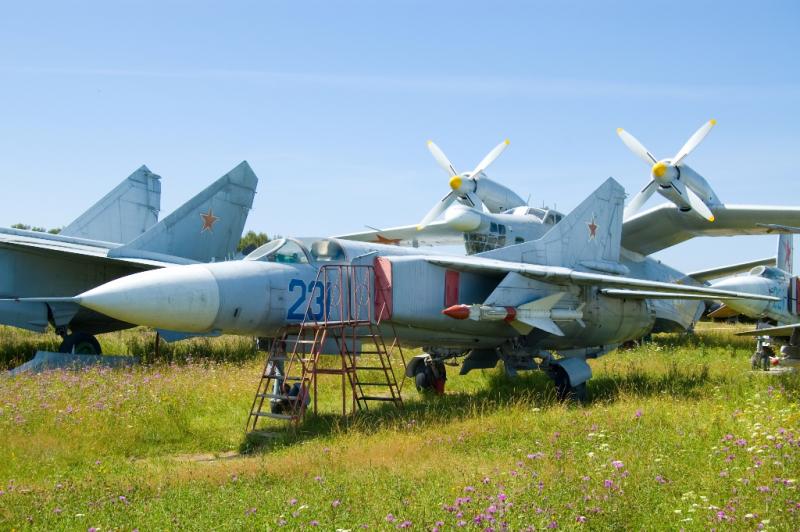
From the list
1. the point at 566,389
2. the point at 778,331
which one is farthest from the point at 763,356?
the point at 566,389

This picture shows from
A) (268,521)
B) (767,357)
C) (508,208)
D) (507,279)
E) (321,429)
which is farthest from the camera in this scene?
(508,208)

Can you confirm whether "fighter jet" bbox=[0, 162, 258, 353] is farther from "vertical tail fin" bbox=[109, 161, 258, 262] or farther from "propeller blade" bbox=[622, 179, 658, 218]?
"propeller blade" bbox=[622, 179, 658, 218]

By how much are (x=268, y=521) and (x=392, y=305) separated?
5.87 meters

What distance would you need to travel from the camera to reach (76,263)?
64.6ft

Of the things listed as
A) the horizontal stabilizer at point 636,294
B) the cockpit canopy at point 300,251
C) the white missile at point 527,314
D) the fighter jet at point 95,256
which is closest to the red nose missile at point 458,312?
the white missile at point 527,314

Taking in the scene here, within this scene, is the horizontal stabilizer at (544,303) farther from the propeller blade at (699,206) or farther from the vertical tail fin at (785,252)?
the vertical tail fin at (785,252)

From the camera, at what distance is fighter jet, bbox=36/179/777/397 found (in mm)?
9844

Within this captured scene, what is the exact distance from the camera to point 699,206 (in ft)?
71.2

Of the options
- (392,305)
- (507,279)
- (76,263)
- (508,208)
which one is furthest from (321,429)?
(508,208)

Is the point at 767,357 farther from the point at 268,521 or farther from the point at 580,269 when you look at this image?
the point at 268,521

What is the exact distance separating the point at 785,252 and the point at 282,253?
23472 millimetres

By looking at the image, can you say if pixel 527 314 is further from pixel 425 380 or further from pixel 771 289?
pixel 771 289

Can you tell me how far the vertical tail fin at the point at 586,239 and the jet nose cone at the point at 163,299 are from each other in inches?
218

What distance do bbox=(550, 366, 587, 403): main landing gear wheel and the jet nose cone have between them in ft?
21.1
